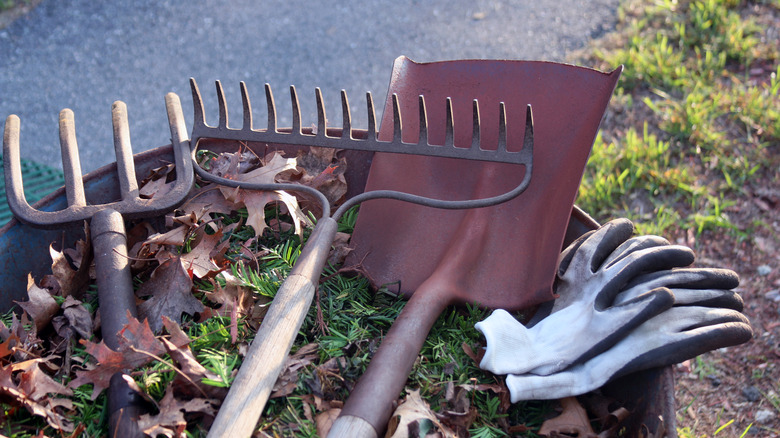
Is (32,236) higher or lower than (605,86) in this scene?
lower

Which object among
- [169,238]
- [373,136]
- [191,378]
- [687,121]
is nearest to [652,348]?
[373,136]

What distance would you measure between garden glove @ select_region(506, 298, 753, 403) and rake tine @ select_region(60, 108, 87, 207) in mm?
1256

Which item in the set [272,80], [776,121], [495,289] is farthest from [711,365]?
[272,80]

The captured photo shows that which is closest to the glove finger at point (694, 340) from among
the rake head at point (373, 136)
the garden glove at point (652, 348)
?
the garden glove at point (652, 348)

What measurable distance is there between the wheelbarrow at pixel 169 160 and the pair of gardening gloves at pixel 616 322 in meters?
0.08

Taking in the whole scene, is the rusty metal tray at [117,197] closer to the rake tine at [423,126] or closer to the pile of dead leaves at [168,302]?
the pile of dead leaves at [168,302]

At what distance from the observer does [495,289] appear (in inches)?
68.2

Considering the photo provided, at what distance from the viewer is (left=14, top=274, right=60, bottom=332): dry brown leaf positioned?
5.19 feet

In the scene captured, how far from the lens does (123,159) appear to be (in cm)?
180

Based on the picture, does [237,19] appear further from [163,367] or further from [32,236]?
[163,367]

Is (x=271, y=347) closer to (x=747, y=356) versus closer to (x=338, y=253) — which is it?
(x=338, y=253)

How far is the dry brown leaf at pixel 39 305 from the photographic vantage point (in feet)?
5.19

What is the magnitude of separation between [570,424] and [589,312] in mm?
275

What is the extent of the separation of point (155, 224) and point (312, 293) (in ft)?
2.11
